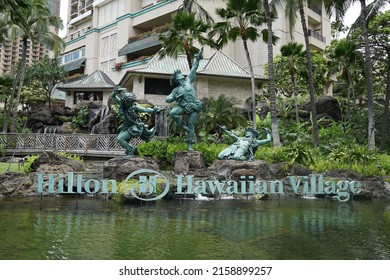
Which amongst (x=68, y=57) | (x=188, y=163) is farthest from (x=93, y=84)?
(x=188, y=163)

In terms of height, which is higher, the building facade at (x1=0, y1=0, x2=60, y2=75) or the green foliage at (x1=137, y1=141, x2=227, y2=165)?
the building facade at (x1=0, y1=0, x2=60, y2=75)

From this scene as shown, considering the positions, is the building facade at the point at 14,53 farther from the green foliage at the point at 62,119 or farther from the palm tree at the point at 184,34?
the palm tree at the point at 184,34

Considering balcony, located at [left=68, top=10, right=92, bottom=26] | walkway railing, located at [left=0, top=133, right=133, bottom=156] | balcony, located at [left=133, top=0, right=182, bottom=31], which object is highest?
balcony, located at [left=68, top=10, right=92, bottom=26]

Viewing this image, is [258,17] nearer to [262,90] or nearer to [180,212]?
[262,90]

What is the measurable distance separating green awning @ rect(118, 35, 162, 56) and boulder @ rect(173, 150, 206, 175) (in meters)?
24.5

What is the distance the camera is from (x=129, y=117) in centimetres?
1156

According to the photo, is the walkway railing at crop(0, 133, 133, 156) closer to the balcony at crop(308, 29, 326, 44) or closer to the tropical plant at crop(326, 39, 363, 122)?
the tropical plant at crop(326, 39, 363, 122)

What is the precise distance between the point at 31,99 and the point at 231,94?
23.8 m

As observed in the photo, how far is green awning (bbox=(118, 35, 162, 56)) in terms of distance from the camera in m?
36.3

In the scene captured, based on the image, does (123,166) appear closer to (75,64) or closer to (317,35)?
(317,35)

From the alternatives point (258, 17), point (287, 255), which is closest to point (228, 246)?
point (287, 255)

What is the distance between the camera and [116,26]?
44.7 meters

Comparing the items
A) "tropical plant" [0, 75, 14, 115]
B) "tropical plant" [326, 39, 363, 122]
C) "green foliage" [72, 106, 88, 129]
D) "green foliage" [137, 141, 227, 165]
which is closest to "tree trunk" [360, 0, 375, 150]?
"tropical plant" [326, 39, 363, 122]

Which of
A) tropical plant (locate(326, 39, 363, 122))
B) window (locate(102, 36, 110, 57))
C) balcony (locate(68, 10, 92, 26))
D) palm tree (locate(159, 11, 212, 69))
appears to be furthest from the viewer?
balcony (locate(68, 10, 92, 26))
